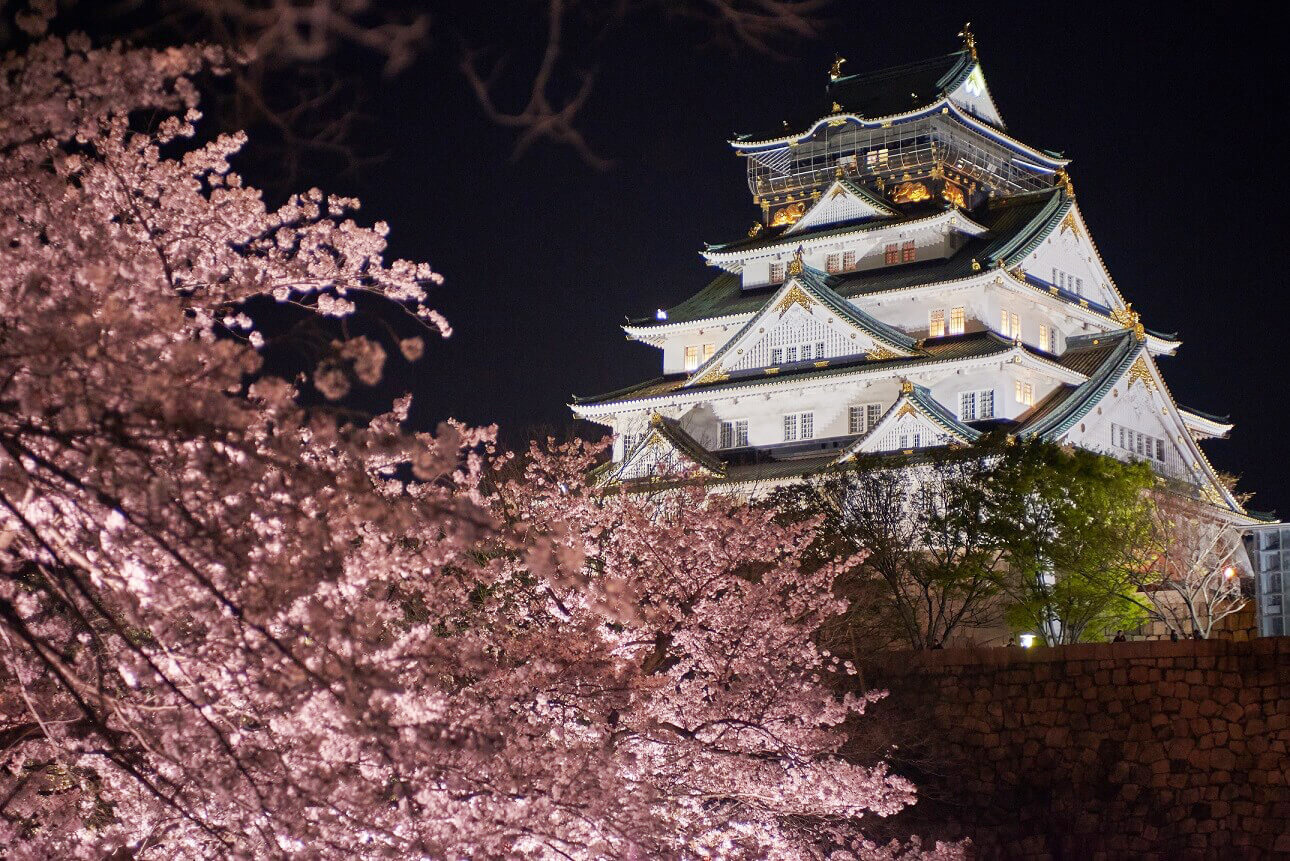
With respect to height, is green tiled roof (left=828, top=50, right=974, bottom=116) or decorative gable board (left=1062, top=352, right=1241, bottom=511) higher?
green tiled roof (left=828, top=50, right=974, bottom=116)

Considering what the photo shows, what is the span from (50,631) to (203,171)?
13.2 feet

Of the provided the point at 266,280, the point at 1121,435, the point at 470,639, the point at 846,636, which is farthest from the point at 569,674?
the point at 1121,435

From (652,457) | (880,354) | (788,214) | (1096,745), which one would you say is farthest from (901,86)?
(1096,745)

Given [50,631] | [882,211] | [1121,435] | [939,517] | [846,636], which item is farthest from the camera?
[882,211]

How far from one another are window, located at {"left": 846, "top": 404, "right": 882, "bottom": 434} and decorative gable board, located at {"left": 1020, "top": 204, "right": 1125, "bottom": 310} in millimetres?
5949

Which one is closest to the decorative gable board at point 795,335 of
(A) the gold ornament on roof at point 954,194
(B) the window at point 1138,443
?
(B) the window at point 1138,443

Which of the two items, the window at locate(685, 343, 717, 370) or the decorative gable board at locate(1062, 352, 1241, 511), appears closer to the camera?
the decorative gable board at locate(1062, 352, 1241, 511)

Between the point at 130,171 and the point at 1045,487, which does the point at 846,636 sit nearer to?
the point at 1045,487

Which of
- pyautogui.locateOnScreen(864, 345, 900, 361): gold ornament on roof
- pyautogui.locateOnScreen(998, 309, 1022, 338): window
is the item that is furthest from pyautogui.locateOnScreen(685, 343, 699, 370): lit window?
pyautogui.locateOnScreen(998, 309, 1022, 338): window

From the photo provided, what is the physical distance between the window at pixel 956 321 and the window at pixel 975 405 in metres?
2.28

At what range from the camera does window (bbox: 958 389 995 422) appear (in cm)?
4194

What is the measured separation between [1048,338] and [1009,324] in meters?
2.04

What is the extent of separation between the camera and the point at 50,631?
466 inches

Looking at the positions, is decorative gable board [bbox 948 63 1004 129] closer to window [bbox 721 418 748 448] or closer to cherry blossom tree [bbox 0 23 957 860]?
window [bbox 721 418 748 448]
